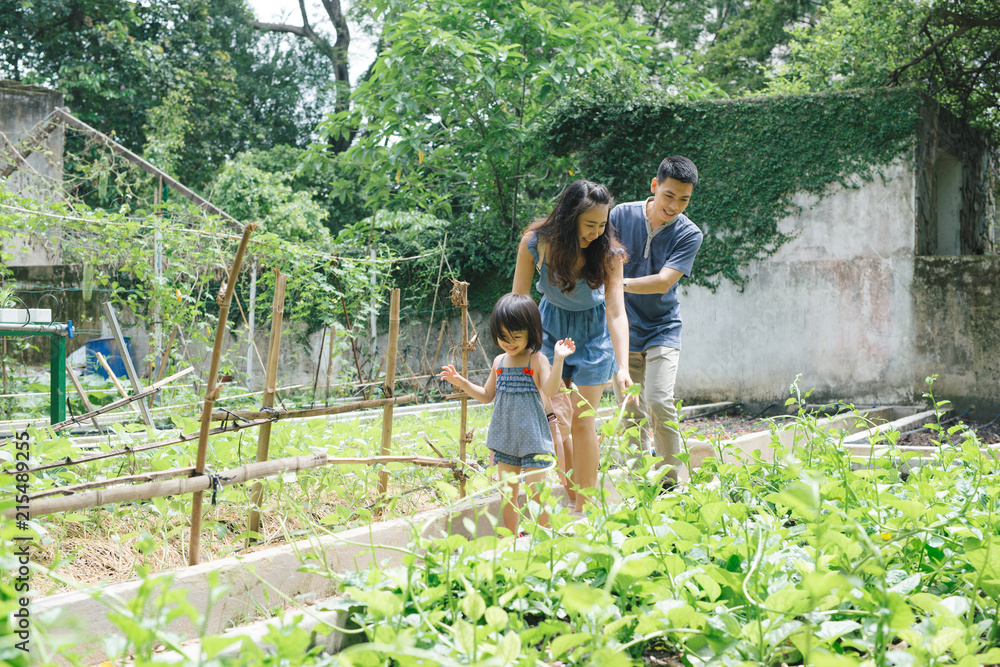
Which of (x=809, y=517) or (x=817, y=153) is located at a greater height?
(x=817, y=153)

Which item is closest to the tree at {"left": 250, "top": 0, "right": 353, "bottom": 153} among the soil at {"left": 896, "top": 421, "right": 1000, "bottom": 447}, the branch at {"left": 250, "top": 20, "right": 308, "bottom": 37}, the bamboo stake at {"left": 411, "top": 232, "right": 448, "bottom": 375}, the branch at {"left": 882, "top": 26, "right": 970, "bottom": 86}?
the branch at {"left": 250, "top": 20, "right": 308, "bottom": 37}

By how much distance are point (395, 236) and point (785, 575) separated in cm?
1005

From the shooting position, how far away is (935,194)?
316 inches

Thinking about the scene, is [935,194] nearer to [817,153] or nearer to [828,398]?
[817,153]

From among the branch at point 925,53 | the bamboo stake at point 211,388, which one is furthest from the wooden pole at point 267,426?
the branch at point 925,53

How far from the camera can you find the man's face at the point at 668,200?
3.21 metres

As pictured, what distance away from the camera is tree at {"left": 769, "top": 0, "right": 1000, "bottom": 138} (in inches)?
290

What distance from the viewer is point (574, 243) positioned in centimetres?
293

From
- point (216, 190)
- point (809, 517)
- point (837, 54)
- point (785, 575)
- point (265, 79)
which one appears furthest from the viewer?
point (265, 79)

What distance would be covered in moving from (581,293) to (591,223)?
331mm

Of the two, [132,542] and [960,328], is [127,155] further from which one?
[960,328]

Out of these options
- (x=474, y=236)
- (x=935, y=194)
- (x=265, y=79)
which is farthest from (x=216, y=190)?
(x=935, y=194)

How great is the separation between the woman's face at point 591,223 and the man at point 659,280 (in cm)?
41

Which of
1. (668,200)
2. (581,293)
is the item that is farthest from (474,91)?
(581,293)
